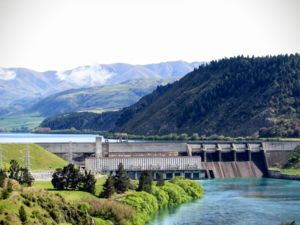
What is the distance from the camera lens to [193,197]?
429 ft

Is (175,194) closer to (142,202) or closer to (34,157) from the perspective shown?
(142,202)

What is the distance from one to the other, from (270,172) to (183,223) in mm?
84186

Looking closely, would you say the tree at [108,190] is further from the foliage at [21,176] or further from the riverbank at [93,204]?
the foliage at [21,176]

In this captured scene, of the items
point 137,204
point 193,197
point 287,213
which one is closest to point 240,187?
point 193,197

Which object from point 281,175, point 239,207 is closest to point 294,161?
point 281,175

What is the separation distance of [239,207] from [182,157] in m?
61.1

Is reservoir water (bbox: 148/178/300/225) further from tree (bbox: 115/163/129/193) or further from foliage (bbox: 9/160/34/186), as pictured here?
foliage (bbox: 9/160/34/186)

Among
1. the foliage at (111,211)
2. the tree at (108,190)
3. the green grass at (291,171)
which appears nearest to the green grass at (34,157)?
the tree at (108,190)

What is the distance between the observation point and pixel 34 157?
156500 millimetres

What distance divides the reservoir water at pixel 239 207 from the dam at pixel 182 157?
18.1 metres

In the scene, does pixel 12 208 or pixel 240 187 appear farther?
pixel 240 187

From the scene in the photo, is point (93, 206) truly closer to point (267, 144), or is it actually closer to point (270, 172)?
point (270, 172)

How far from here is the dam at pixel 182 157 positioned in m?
176

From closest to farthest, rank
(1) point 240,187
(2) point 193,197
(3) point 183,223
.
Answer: (3) point 183,223
(2) point 193,197
(1) point 240,187
